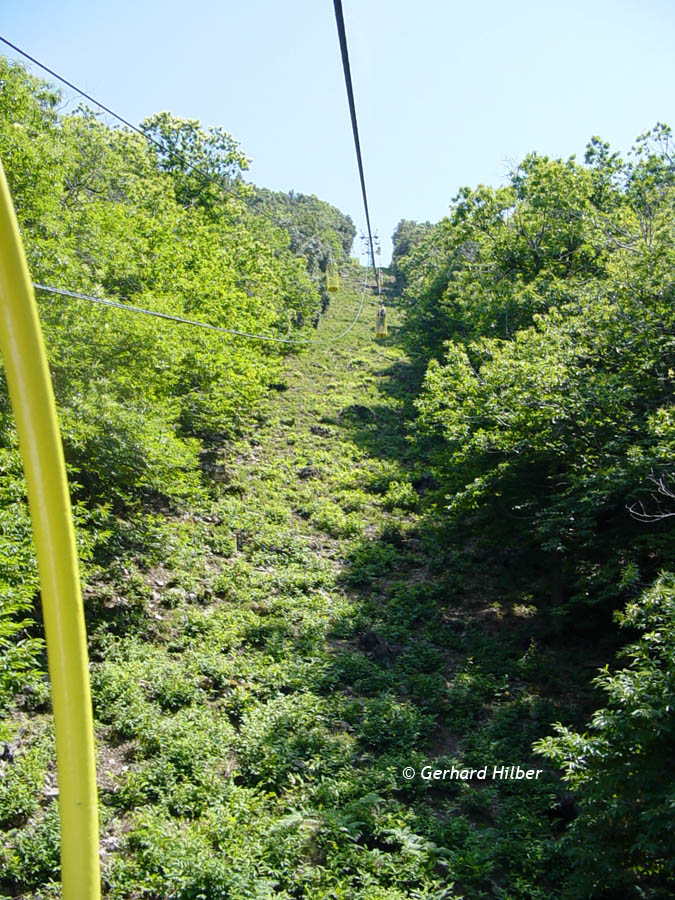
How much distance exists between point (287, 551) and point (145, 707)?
769 centimetres

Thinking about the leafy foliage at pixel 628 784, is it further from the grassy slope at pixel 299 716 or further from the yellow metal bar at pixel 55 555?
the yellow metal bar at pixel 55 555

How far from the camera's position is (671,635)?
609 centimetres

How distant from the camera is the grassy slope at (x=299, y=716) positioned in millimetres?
7070

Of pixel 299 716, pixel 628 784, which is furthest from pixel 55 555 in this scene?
pixel 299 716

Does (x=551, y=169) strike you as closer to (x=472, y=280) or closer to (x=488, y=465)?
(x=472, y=280)

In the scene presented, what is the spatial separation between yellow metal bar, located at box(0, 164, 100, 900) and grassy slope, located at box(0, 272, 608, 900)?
6.01 metres

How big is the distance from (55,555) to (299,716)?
374 inches

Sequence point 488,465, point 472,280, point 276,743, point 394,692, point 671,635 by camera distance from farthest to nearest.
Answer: point 472,280 → point 488,465 → point 394,692 → point 276,743 → point 671,635

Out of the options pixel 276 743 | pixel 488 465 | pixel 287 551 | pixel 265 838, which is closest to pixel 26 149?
pixel 287 551

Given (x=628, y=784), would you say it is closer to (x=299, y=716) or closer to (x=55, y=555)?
(x=299, y=716)

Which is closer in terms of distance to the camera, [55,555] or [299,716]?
[55,555]

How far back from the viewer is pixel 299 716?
33.4ft

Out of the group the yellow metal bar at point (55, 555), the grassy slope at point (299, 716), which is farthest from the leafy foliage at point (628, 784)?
the yellow metal bar at point (55, 555)

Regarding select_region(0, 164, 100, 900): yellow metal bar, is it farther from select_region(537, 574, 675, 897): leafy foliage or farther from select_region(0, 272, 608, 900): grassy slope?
select_region(0, 272, 608, 900): grassy slope
